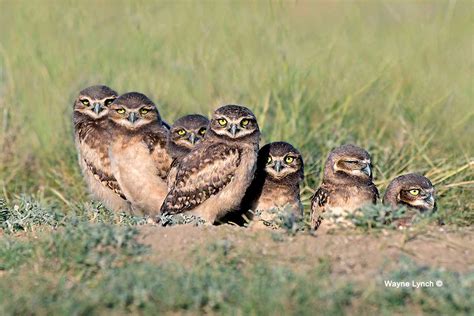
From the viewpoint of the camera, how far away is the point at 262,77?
11438mm

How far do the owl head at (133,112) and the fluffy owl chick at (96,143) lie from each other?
1.16ft

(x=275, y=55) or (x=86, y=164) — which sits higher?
(x=275, y=55)

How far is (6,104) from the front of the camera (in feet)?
38.9

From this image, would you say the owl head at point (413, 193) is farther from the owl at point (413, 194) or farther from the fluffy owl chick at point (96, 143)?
the fluffy owl chick at point (96, 143)

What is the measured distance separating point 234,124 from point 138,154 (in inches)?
49.9

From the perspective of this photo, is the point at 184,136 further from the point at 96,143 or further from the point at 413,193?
the point at 413,193

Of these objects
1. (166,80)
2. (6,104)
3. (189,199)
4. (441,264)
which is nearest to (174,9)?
(166,80)

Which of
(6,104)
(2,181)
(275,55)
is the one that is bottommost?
(2,181)

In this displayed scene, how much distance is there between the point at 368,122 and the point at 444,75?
133cm

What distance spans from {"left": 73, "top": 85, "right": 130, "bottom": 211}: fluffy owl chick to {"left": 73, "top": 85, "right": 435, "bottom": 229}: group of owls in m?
0.01

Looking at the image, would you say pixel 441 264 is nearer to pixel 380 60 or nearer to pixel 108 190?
pixel 108 190

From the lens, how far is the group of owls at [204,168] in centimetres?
826

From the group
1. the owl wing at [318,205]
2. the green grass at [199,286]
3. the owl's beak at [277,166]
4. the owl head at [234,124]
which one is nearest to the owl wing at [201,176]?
the owl head at [234,124]

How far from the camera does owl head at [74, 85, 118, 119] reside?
1015 centimetres
